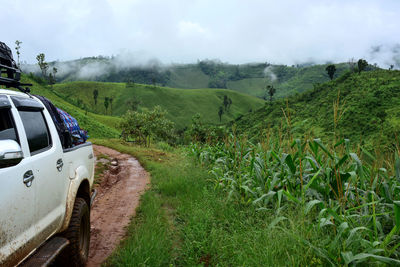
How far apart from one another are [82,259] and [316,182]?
11.4 feet

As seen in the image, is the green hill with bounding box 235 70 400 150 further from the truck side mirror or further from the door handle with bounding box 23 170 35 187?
the truck side mirror

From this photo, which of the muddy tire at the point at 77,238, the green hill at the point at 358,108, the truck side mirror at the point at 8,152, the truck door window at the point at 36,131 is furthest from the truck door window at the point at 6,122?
the green hill at the point at 358,108

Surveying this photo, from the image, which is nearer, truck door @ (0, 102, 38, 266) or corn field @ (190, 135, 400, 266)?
truck door @ (0, 102, 38, 266)

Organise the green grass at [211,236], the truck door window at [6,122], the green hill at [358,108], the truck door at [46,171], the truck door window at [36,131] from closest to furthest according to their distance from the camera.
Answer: the truck door window at [6,122] → the truck door at [46,171] → the truck door window at [36,131] → the green grass at [211,236] → the green hill at [358,108]

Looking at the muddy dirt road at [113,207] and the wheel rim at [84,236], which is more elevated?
the wheel rim at [84,236]

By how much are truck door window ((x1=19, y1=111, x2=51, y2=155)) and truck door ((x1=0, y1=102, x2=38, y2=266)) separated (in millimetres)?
200

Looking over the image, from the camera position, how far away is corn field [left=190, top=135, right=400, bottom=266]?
2830 millimetres

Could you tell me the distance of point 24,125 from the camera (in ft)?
9.41

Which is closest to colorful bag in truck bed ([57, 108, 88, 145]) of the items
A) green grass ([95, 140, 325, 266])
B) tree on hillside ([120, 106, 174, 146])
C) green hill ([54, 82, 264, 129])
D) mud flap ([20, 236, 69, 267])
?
green grass ([95, 140, 325, 266])

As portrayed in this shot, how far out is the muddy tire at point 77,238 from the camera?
3.32 m

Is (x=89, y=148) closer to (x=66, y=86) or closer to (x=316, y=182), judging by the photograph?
(x=316, y=182)

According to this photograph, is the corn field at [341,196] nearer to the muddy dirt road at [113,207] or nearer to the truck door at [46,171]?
the muddy dirt road at [113,207]

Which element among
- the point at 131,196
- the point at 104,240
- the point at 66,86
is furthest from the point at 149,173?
the point at 66,86

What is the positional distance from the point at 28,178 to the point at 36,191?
0.23 m
